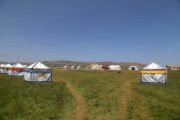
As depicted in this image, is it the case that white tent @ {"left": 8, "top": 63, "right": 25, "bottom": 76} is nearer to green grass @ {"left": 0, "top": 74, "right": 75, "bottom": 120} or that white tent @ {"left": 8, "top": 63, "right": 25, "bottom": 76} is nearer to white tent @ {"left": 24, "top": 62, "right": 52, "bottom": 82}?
white tent @ {"left": 24, "top": 62, "right": 52, "bottom": 82}

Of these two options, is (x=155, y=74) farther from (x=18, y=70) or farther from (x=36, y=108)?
(x=18, y=70)

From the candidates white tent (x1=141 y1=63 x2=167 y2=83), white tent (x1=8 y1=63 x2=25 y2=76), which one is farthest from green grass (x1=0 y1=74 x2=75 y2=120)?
white tent (x1=8 y1=63 x2=25 y2=76)

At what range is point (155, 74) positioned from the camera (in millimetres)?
40375

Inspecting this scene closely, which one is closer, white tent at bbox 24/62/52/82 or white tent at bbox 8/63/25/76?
white tent at bbox 24/62/52/82

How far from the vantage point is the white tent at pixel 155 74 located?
132 feet

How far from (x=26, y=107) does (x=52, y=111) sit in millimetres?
2137

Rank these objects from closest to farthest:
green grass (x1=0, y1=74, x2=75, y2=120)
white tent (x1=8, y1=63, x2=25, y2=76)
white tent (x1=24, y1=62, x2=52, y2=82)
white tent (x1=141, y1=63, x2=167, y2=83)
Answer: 1. green grass (x1=0, y1=74, x2=75, y2=120)
2. white tent (x1=141, y1=63, x2=167, y2=83)
3. white tent (x1=24, y1=62, x2=52, y2=82)
4. white tent (x1=8, y1=63, x2=25, y2=76)

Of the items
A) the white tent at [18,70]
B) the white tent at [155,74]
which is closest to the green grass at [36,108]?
the white tent at [155,74]

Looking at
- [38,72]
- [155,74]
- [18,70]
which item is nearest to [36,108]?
[38,72]

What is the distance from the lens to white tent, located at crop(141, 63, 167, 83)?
40125 mm

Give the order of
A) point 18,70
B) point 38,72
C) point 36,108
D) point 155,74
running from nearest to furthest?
point 36,108, point 155,74, point 38,72, point 18,70

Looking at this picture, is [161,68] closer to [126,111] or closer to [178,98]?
[178,98]

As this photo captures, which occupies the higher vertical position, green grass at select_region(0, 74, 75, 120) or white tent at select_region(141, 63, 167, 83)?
white tent at select_region(141, 63, 167, 83)

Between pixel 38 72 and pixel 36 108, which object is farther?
pixel 38 72
